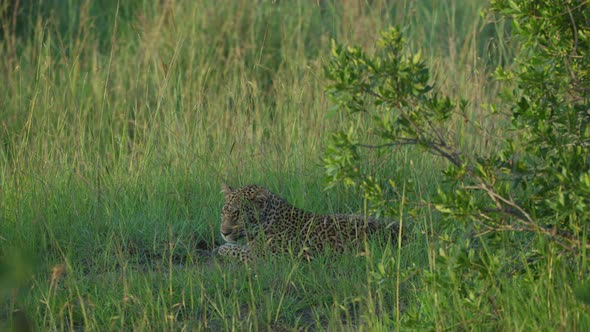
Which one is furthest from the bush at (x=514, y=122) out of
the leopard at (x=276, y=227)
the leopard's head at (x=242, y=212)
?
the leopard's head at (x=242, y=212)

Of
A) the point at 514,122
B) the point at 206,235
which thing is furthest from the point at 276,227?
the point at 514,122

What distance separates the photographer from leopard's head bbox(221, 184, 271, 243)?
17.9 ft

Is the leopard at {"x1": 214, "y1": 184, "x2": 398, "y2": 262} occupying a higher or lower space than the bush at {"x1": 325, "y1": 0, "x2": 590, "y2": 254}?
lower

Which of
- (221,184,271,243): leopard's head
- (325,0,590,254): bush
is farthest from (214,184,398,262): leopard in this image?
(325,0,590,254): bush

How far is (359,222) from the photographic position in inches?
215

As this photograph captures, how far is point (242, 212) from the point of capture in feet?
18.0

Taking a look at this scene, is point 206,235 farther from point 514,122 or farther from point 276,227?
point 514,122

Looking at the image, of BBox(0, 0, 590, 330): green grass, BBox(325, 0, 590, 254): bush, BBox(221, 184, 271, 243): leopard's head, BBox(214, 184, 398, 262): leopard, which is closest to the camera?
BBox(325, 0, 590, 254): bush

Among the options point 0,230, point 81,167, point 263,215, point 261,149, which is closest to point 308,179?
point 261,149

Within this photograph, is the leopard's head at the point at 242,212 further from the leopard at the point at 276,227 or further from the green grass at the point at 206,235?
the green grass at the point at 206,235

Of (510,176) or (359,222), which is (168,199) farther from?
(510,176)

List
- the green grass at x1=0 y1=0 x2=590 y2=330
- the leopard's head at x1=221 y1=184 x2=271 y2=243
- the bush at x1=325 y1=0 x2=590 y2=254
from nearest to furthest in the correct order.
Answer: the bush at x1=325 y1=0 x2=590 y2=254 < the green grass at x1=0 y1=0 x2=590 y2=330 < the leopard's head at x1=221 y1=184 x2=271 y2=243

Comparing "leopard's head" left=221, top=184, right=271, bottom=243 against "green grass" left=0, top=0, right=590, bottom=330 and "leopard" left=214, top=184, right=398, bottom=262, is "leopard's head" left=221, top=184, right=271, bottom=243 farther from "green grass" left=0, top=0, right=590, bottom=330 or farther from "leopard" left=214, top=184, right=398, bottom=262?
"green grass" left=0, top=0, right=590, bottom=330

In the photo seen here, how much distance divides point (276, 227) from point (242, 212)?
0.75 feet
